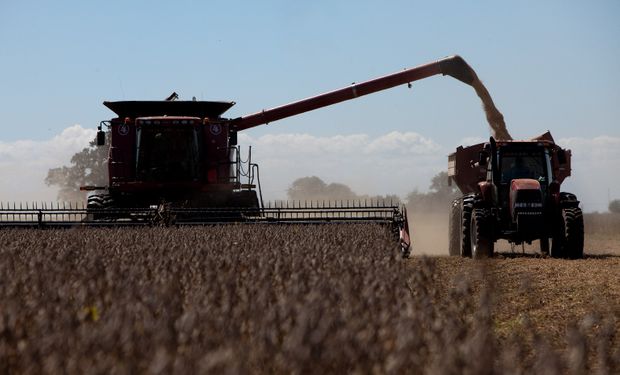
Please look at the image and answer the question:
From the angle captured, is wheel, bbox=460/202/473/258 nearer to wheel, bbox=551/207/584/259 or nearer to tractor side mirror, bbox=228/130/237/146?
wheel, bbox=551/207/584/259

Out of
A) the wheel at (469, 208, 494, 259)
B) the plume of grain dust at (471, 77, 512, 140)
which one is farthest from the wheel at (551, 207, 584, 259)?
the plume of grain dust at (471, 77, 512, 140)

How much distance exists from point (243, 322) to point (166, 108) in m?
14.9

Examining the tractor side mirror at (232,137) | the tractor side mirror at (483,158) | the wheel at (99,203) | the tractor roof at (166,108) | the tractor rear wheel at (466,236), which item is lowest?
the tractor rear wheel at (466,236)

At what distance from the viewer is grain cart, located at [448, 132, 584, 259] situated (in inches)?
586

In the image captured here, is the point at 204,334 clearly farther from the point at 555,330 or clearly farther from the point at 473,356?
the point at 555,330

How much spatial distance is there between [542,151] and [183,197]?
638 centimetres

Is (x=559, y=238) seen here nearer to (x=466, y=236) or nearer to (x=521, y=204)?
(x=521, y=204)

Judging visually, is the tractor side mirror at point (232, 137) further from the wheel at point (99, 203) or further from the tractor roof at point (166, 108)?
the wheel at point (99, 203)

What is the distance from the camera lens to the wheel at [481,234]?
14.7 meters

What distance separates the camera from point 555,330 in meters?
7.04

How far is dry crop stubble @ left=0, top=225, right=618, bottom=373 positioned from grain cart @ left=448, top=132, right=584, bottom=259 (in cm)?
795

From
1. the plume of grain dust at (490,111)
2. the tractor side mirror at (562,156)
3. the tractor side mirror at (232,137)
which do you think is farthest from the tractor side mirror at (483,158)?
the tractor side mirror at (232,137)

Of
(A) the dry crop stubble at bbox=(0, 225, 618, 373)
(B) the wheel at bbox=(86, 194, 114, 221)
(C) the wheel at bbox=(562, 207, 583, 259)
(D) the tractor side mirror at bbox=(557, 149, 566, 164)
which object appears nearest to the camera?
(A) the dry crop stubble at bbox=(0, 225, 618, 373)

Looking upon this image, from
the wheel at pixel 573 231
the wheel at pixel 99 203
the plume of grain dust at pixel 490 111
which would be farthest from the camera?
the plume of grain dust at pixel 490 111
